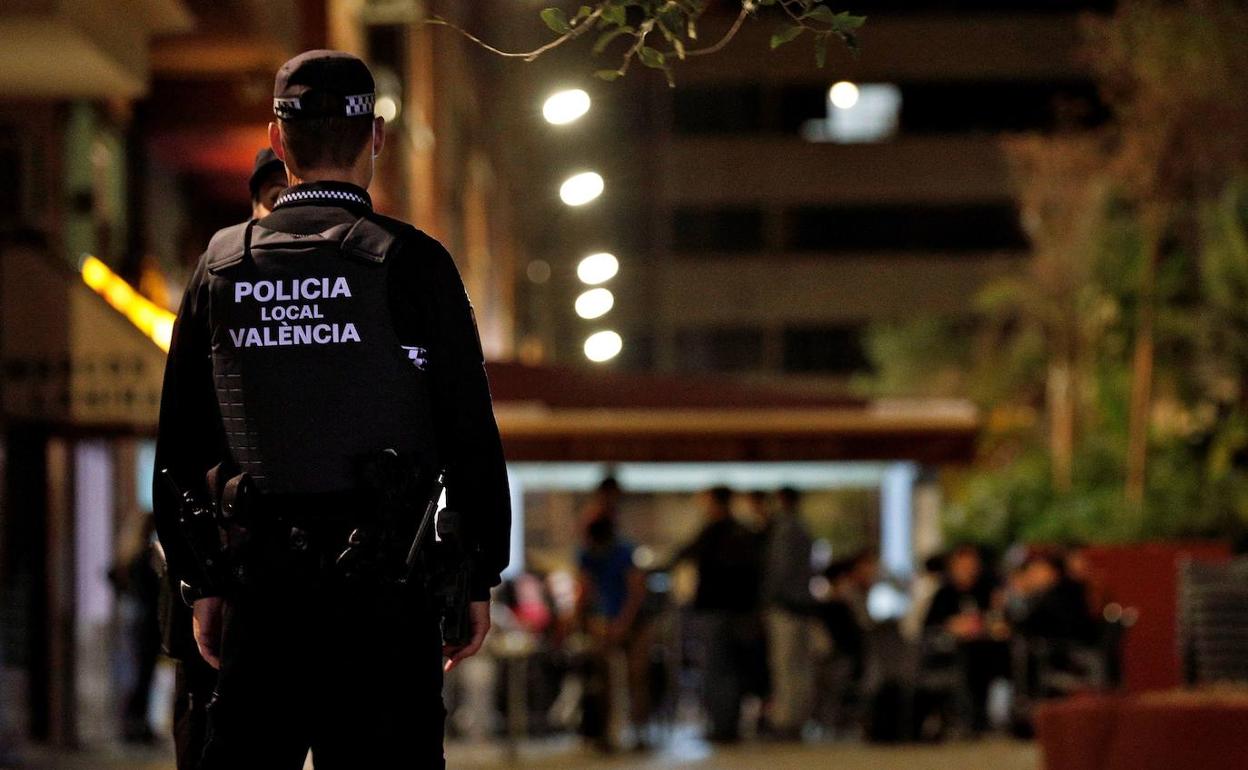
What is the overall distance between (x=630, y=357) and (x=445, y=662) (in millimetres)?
52161

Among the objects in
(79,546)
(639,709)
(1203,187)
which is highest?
(1203,187)

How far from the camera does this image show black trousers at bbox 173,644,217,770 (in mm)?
4801

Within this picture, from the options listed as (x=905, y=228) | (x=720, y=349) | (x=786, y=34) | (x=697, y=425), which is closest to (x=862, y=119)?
(x=905, y=228)

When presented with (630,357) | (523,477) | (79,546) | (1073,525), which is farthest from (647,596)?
(630,357)

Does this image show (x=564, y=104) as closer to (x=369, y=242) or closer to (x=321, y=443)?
(x=369, y=242)

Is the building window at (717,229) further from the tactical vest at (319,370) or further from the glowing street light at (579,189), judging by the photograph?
the tactical vest at (319,370)

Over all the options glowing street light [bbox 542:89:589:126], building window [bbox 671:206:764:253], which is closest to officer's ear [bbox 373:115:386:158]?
glowing street light [bbox 542:89:589:126]

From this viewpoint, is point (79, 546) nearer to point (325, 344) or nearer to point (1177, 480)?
point (1177, 480)

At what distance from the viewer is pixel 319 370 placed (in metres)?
3.93

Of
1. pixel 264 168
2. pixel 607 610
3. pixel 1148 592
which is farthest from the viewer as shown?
pixel 1148 592

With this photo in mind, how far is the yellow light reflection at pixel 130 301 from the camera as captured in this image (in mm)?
15508

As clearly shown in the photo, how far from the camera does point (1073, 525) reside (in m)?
20.9

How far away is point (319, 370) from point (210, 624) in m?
0.51

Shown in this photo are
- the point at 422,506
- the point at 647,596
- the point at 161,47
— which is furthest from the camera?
the point at 161,47
